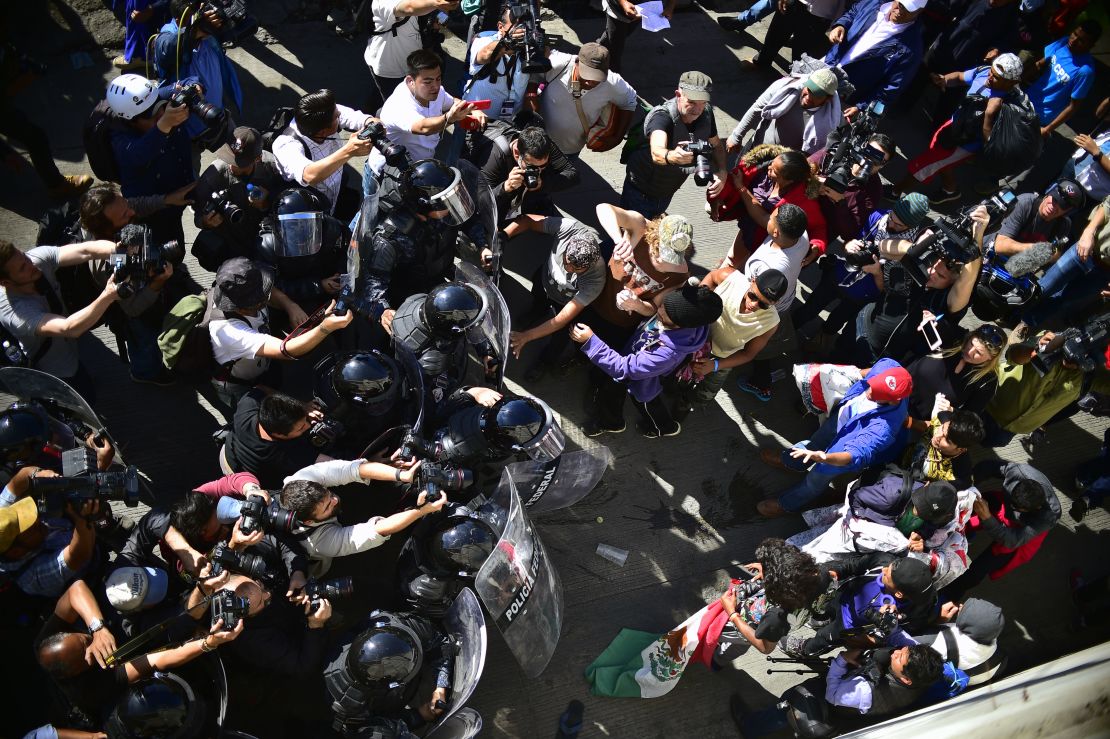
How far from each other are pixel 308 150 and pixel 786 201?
10.7 feet

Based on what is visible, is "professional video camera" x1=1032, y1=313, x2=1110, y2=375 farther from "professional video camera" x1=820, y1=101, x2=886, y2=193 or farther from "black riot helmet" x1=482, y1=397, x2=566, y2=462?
"black riot helmet" x1=482, y1=397, x2=566, y2=462

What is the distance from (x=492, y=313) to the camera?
4812 millimetres

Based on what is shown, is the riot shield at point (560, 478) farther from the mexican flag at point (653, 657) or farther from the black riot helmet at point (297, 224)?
the black riot helmet at point (297, 224)

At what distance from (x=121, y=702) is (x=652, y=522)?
3.37 meters

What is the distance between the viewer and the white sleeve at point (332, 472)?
4.17 metres

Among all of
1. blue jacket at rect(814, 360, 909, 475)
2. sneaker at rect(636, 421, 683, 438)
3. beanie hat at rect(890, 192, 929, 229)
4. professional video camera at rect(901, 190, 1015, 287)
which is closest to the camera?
blue jacket at rect(814, 360, 909, 475)

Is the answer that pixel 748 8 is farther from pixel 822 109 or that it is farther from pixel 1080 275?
pixel 1080 275

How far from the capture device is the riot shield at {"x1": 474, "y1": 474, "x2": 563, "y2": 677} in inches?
146

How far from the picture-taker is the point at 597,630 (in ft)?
16.6

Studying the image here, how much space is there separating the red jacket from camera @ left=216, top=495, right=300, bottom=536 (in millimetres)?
3851

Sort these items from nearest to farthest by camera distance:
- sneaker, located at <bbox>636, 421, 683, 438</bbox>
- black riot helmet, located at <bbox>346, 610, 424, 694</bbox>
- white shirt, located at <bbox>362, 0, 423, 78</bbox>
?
black riot helmet, located at <bbox>346, 610, 424, 694</bbox>
white shirt, located at <bbox>362, 0, 423, 78</bbox>
sneaker, located at <bbox>636, 421, 683, 438</bbox>

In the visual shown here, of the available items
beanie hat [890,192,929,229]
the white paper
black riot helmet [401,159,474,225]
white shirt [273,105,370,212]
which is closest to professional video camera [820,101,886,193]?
beanie hat [890,192,929,229]

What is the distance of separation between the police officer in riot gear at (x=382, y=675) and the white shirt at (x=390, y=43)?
407cm

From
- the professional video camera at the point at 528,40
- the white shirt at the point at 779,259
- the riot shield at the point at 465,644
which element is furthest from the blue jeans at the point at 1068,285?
the riot shield at the point at 465,644
